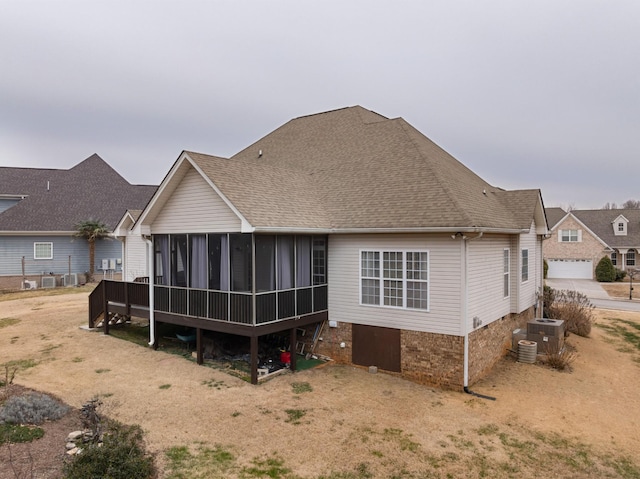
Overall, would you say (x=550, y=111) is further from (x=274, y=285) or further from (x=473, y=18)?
(x=274, y=285)

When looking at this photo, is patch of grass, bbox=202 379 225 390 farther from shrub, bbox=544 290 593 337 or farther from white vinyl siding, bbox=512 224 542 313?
shrub, bbox=544 290 593 337

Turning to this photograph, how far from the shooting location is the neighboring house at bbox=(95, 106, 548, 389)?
11.7m

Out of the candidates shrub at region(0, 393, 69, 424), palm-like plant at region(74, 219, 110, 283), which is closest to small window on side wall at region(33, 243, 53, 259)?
palm-like plant at region(74, 219, 110, 283)

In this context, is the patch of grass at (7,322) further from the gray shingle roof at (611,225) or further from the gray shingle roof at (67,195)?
the gray shingle roof at (611,225)

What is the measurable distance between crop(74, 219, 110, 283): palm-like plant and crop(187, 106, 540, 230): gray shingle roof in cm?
1838

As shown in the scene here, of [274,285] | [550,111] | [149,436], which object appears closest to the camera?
[149,436]

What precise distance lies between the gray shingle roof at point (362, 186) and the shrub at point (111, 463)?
5957 millimetres

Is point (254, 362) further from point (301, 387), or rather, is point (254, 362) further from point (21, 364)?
point (21, 364)

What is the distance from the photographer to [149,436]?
838cm

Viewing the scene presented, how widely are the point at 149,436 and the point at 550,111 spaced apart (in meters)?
21.6

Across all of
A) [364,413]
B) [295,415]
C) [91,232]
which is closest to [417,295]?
[364,413]

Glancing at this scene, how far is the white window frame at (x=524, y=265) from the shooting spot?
16.1 m

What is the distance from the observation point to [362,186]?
1468cm

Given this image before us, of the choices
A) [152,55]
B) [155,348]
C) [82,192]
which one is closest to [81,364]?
[155,348]
